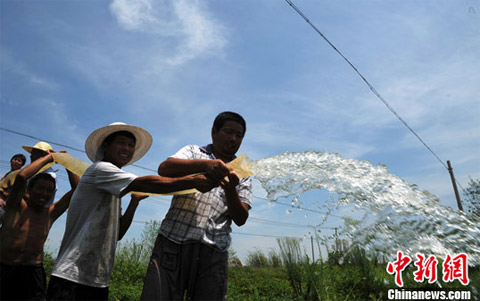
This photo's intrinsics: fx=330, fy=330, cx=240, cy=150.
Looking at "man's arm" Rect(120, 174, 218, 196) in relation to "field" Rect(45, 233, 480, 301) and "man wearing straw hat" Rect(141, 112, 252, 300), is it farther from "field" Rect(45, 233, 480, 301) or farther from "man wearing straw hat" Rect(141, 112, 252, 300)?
"field" Rect(45, 233, 480, 301)

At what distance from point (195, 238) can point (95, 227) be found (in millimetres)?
651

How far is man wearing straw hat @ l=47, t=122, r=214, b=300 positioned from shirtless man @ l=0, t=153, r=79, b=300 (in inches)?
44.3

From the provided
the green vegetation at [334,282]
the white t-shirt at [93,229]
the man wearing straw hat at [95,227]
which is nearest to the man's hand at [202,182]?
the man wearing straw hat at [95,227]

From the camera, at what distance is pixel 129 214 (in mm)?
2510

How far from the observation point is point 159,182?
200cm

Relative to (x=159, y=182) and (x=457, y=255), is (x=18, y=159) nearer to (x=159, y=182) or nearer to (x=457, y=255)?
(x=159, y=182)

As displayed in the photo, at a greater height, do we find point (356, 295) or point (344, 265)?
point (344, 265)

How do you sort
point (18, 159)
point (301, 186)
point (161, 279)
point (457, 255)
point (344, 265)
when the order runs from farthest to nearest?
point (344, 265), point (18, 159), point (457, 255), point (301, 186), point (161, 279)

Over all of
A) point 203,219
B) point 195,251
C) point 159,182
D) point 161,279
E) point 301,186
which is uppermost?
point 301,186

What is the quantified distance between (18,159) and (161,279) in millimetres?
3845

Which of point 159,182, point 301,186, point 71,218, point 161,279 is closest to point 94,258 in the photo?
point 71,218

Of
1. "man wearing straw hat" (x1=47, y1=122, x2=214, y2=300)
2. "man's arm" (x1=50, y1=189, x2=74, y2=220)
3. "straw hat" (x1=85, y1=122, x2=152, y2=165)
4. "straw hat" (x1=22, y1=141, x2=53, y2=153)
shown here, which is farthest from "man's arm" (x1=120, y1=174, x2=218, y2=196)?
"man's arm" (x1=50, y1=189, x2=74, y2=220)

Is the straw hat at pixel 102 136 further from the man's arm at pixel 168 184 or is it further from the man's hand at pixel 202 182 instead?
the man's hand at pixel 202 182

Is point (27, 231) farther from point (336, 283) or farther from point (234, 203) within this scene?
point (336, 283)
